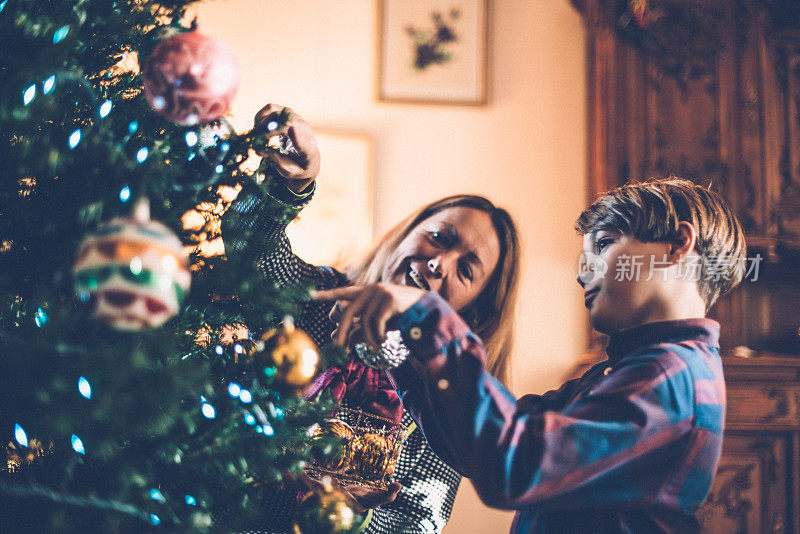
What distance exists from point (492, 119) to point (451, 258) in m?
1.05

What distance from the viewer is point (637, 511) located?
64 centimetres

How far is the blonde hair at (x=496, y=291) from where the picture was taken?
1204 mm

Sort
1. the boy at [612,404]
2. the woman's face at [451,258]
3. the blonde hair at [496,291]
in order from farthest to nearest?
the blonde hair at [496,291], the woman's face at [451,258], the boy at [612,404]

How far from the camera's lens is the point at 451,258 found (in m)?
1.09

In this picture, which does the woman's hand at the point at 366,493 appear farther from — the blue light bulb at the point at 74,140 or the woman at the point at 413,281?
the blue light bulb at the point at 74,140

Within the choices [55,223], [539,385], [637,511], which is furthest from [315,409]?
[539,385]

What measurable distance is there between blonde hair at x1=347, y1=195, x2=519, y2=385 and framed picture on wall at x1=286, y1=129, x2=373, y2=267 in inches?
24.8

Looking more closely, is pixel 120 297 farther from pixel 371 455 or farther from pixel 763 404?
pixel 763 404

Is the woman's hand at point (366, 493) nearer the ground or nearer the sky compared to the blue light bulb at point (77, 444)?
nearer the ground

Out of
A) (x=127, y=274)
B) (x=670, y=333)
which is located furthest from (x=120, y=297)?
(x=670, y=333)

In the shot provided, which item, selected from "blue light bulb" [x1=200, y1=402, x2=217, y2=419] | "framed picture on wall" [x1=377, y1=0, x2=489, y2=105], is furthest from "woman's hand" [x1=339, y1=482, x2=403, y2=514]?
"framed picture on wall" [x1=377, y1=0, x2=489, y2=105]

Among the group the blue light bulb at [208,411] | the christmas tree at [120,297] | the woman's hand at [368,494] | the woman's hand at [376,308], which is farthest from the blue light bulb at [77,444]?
the woman's hand at [368,494]

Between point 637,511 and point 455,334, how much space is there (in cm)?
30

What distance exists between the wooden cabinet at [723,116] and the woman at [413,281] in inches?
29.1
